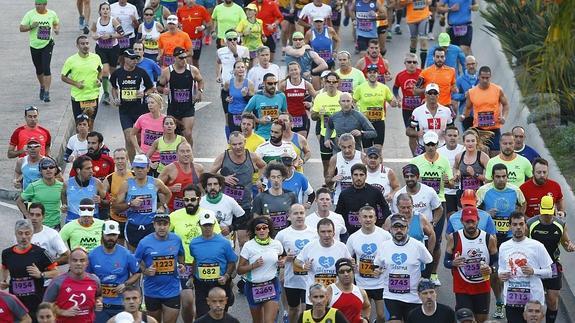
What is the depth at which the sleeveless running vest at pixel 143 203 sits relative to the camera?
1864cm

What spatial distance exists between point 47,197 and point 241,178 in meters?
2.35

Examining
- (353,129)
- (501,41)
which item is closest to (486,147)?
(353,129)

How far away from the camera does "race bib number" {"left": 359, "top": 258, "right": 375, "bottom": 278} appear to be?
17172 mm

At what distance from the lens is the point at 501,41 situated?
25953 millimetres

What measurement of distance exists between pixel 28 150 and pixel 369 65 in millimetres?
5926

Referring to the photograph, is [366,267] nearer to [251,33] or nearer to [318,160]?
[318,160]

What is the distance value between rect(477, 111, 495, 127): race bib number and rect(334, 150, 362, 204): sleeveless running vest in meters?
3.03

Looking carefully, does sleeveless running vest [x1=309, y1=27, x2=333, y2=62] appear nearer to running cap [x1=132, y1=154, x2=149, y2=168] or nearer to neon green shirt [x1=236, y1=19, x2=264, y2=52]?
neon green shirt [x1=236, y1=19, x2=264, y2=52]

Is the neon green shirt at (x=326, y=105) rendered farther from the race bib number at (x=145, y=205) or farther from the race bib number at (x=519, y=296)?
the race bib number at (x=519, y=296)

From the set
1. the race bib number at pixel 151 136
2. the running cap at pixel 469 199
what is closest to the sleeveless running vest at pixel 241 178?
the race bib number at pixel 151 136

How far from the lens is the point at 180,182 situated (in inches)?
760

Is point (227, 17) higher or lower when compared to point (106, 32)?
higher

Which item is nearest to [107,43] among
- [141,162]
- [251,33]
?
[251,33]

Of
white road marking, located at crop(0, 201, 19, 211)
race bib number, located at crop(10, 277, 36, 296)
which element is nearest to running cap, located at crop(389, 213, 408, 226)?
race bib number, located at crop(10, 277, 36, 296)
